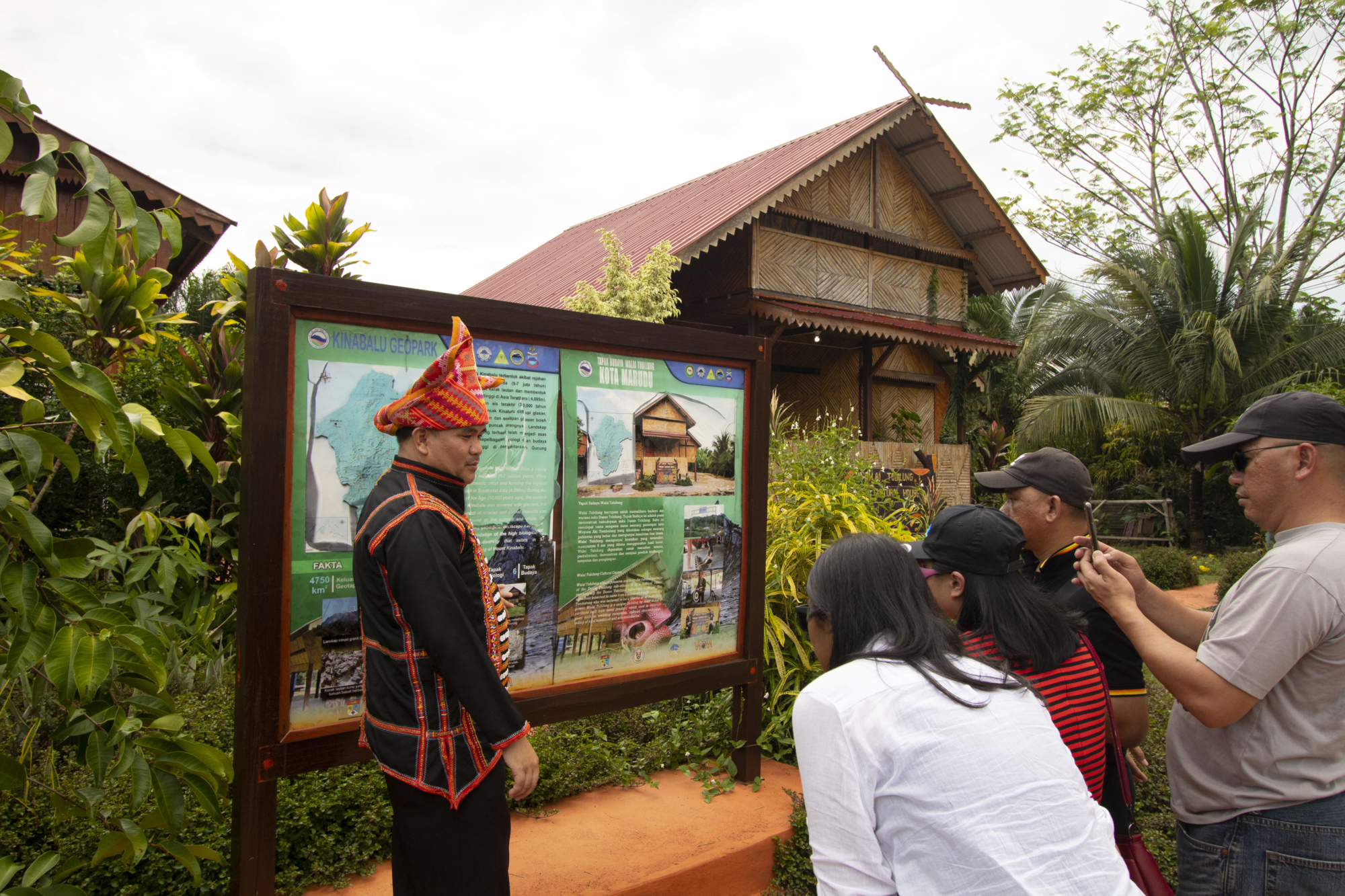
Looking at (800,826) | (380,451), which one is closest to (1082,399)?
(800,826)

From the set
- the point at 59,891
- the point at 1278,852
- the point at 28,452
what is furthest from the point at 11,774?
the point at 1278,852

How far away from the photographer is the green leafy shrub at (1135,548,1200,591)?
12.2 meters

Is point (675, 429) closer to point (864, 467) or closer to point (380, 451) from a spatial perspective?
point (380, 451)

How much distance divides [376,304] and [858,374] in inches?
489

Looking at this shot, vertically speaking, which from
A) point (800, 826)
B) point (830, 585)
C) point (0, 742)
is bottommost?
point (800, 826)

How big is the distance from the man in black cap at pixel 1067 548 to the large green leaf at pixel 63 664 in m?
2.47

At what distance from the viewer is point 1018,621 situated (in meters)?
2.06

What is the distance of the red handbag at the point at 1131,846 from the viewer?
2176mm

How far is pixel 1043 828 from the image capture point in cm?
148

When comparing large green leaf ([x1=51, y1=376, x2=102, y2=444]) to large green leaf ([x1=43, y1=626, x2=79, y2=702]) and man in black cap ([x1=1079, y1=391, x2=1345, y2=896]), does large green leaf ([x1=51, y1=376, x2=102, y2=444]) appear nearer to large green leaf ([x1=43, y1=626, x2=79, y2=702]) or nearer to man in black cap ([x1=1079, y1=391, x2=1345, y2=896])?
large green leaf ([x1=43, y1=626, x2=79, y2=702])

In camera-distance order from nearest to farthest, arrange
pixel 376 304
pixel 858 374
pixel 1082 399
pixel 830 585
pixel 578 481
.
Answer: pixel 830 585
pixel 376 304
pixel 578 481
pixel 858 374
pixel 1082 399

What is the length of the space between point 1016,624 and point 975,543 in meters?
0.21

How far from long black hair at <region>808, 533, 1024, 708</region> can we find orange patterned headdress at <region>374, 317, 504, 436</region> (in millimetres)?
1060

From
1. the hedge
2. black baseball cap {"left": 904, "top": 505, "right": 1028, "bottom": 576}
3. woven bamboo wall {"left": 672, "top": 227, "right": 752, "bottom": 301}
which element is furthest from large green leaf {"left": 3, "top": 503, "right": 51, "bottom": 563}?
woven bamboo wall {"left": 672, "top": 227, "right": 752, "bottom": 301}
